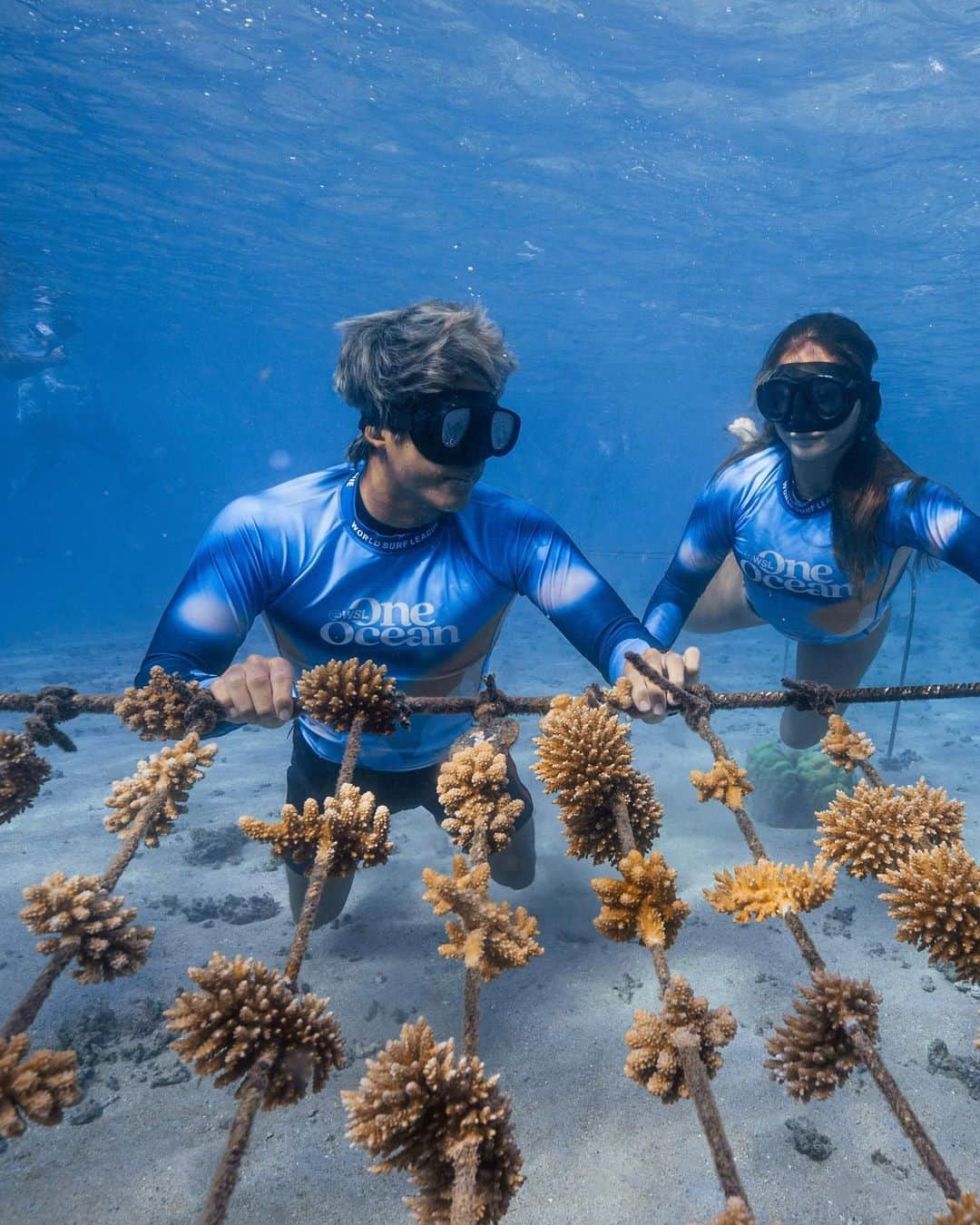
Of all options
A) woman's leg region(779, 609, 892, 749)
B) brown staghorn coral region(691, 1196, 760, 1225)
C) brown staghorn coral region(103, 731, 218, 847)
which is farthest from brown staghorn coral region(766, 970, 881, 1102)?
woman's leg region(779, 609, 892, 749)

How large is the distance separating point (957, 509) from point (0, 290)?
36756mm

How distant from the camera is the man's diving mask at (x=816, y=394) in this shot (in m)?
4.71

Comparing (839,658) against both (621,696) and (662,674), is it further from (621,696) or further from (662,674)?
(621,696)

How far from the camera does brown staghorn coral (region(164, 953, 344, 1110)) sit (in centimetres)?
158

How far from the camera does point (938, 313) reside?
27766 millimetres

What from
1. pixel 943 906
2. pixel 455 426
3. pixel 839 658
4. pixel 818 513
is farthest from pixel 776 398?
pixel 943 906

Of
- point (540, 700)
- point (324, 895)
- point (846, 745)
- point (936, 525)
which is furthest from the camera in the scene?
point (324, 895)

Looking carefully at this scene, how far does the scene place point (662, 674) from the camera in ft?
10.8

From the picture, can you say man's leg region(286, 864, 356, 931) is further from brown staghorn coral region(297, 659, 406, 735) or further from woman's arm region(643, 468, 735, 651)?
woman's arm region(643, 468, 735, 651)

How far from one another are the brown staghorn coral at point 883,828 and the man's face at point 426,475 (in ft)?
8.88

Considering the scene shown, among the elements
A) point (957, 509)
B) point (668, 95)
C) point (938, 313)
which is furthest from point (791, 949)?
point (938, 313)

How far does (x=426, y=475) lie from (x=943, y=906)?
3.26 metres

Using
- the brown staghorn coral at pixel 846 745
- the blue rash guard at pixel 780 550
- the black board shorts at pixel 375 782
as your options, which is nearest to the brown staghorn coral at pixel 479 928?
the brown staghorn coral at pixel 846 745

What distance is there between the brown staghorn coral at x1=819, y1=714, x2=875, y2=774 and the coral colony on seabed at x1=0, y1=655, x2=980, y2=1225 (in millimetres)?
10
